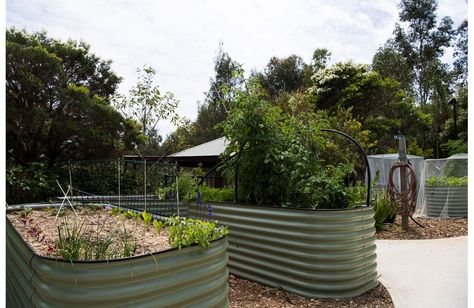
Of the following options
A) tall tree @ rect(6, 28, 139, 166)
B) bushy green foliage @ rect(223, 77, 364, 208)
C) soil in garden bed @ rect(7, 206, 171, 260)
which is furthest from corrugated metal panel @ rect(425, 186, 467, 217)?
tall tree @ rect(6, 28, 139, 166)

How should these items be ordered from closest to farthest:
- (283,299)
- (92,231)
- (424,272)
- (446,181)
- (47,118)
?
1. (92,231)
2. (283,299)
3. (424,272)
4. (446,181)
5. (47,118)

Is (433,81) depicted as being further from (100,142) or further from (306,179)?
(306,179)

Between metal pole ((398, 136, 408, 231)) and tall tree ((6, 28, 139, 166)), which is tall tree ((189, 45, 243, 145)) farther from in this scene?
metal pole ((398, 136, 408, 231))

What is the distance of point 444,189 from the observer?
9.32 metres

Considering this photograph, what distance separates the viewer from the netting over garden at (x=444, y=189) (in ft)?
30.3

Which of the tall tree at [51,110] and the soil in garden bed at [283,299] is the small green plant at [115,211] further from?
the tall tree at [51,110]

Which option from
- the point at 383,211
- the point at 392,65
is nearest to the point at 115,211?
the point at 383,211

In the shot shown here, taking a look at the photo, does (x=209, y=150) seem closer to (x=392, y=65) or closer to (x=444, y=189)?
(x=444, y=189)

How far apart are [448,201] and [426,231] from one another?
2.44 meters

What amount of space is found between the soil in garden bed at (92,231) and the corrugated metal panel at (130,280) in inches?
6.6

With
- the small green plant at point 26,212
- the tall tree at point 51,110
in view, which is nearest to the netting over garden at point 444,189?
the small green plant at point 26,212

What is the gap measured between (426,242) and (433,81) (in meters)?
22.7

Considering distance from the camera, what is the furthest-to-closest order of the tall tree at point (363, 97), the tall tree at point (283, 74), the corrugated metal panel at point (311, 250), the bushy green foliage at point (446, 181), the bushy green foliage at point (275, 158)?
the tall tree at point (283, 74)
the tall tree at point (363, 97)
the bushy green foliage at point (446, 181)
the bushy green foliage at point (275, 158)
the corrugated metal panel at point (311, 250)

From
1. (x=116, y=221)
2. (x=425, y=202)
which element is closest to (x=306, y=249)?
(x=116, y=221)
